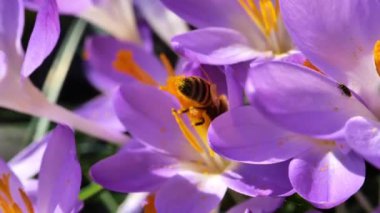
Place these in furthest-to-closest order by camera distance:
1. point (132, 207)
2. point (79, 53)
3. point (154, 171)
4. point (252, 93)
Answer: point (79, 53), point (132, 207), point (154, 171), point (252, 93)

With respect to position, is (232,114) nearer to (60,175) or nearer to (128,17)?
(60,175)

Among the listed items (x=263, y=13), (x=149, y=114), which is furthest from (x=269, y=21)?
(x=149, y=114)

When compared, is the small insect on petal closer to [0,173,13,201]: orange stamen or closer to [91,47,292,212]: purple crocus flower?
[91,47,292,212]: purple crocus flower

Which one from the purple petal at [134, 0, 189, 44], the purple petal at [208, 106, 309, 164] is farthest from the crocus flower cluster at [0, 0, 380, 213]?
the purple petal at [134, 0, 189, 44]

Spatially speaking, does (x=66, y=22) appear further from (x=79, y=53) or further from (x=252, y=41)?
(x=252, y=41)

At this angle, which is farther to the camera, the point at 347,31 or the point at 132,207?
the point at 132,207

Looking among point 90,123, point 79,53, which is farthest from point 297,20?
point 79,53
